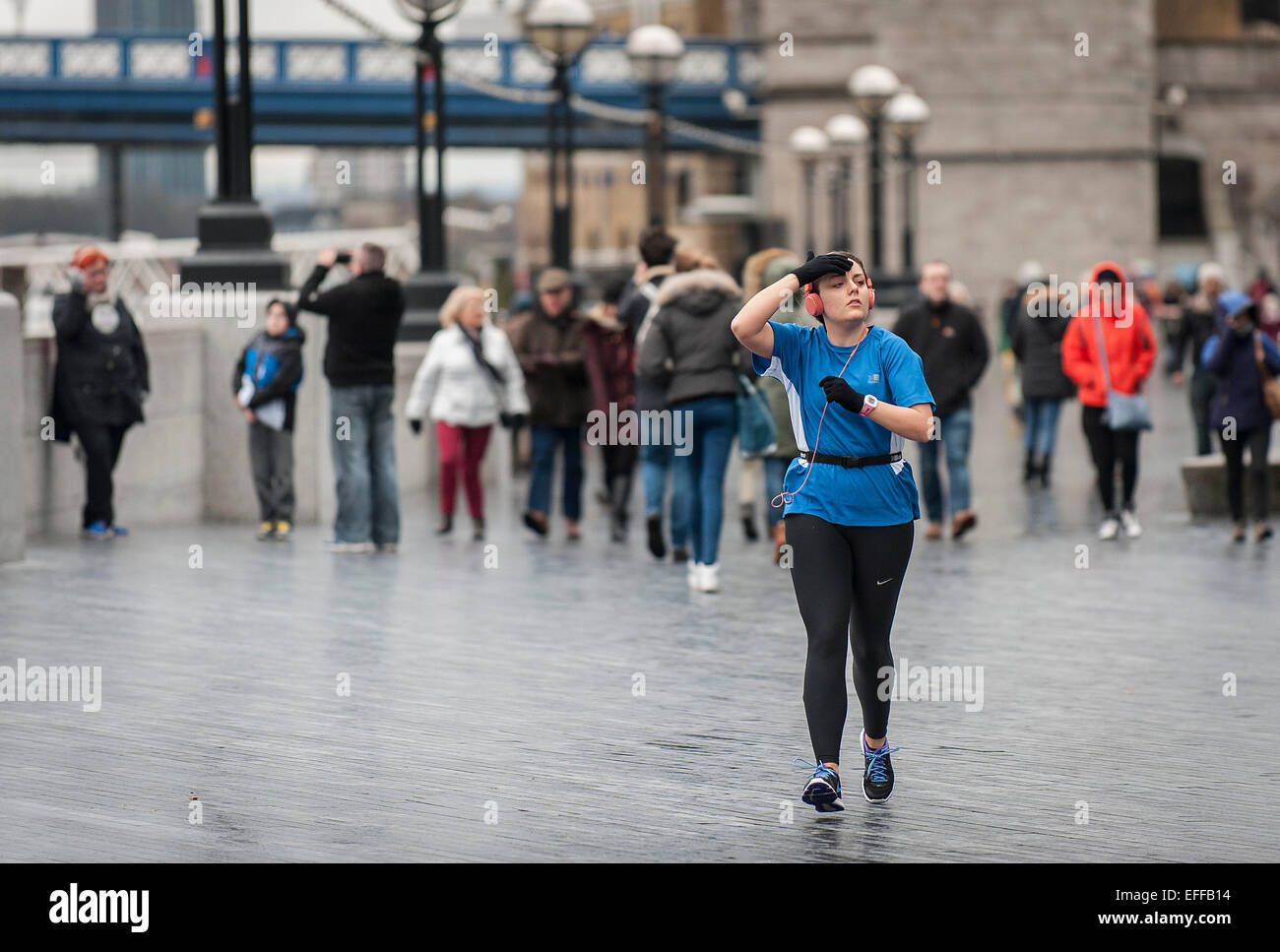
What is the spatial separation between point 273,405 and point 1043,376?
6.80 metres

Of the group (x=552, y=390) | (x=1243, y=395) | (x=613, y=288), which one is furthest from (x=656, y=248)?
(x=1243, y=395)

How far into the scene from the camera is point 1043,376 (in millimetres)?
16875

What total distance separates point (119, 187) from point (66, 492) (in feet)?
169

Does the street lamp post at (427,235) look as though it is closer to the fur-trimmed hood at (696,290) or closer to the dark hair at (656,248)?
the dark hair at (656,248)

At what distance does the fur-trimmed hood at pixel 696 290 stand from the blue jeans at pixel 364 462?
2.10 metres

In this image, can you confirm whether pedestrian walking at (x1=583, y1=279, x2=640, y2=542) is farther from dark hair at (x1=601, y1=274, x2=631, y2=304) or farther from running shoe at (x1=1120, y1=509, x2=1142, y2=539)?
running shoe at (x1=1120, y1=509, x2=1142, y2=539)

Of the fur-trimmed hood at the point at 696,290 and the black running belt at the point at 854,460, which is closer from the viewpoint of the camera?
the black running belt at the point at 854,460

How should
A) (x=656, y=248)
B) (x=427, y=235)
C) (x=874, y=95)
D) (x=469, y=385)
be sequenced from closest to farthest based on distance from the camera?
(x=656, y=248) < (x=469, y=385) < (x=427, y=235) < (x=874, y=95)

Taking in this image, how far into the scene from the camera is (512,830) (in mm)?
5812

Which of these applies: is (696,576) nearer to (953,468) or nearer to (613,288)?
(953,468)

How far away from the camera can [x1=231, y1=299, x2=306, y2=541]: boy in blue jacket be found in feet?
42.3

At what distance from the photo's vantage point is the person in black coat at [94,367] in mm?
12508

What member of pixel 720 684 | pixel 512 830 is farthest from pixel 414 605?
pixel 512 830

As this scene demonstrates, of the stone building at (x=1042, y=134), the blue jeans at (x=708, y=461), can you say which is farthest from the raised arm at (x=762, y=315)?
the stone building at (x=1042, y=134)
